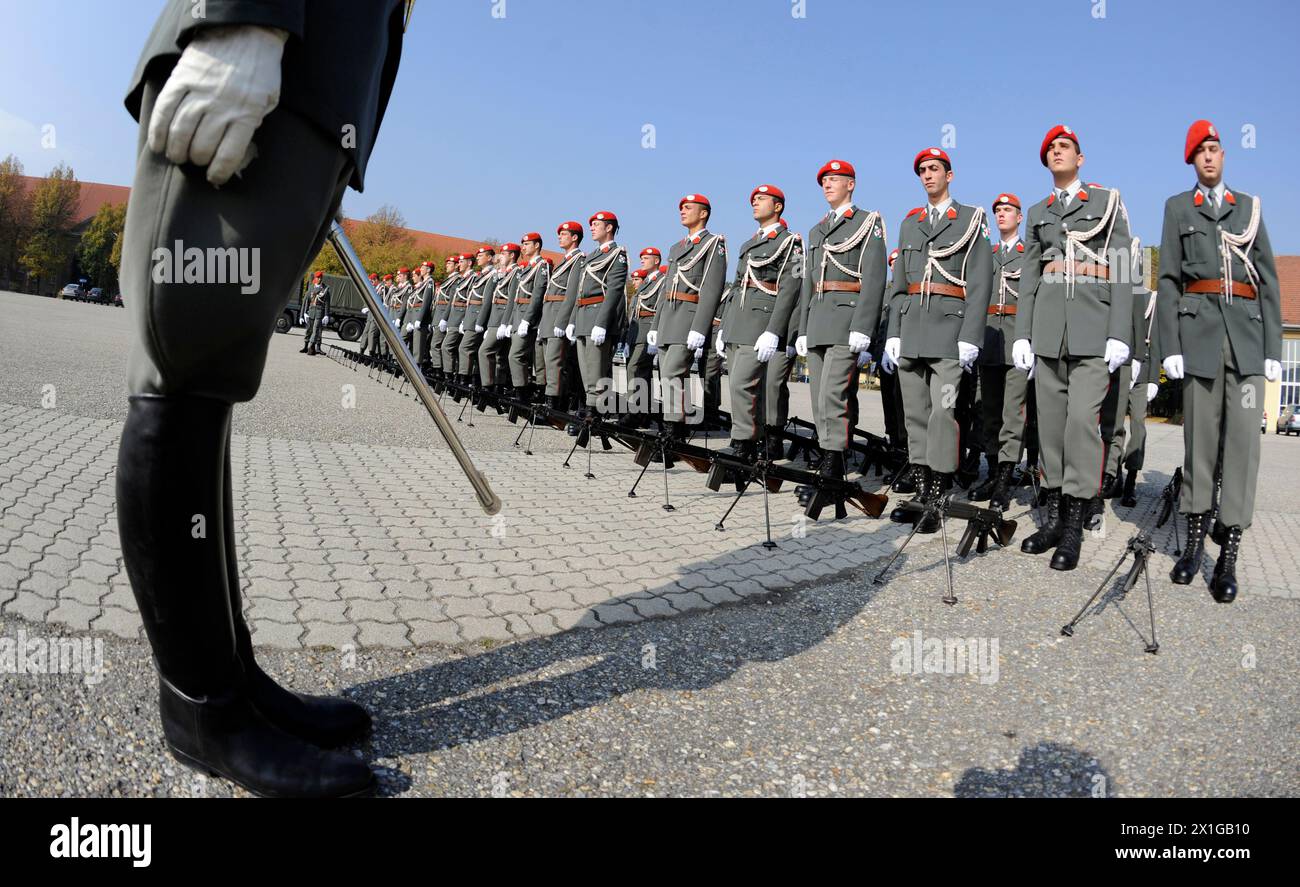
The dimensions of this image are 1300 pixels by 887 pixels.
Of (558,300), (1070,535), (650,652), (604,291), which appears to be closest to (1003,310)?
(1070,535)

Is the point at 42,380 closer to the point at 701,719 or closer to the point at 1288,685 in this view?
the point at 701,719

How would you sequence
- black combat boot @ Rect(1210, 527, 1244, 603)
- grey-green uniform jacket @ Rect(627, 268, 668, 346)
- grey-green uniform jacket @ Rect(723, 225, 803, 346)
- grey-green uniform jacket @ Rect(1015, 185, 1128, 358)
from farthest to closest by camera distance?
grey-green uniform jacket @ Rect(627, 268, 668, 346), grey-green uniform jacket @ Rect(723, 225, 803, 346), grey-green uniform jacket @ Rect(1015, 185, 1128, 358), black combat boot @ Rect(1210, 527, 1244, 603)

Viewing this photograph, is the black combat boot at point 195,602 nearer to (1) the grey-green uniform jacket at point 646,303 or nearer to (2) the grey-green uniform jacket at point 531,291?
(1) the grey-green uniform jacket at point 646,303

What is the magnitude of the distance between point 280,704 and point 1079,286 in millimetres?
4993

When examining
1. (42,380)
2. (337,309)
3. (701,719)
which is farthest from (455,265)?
(337,309)

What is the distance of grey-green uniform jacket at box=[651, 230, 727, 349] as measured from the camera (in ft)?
26.8

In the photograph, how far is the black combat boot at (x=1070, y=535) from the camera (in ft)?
15.5

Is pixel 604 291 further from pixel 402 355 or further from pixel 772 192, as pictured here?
pixel 402 355

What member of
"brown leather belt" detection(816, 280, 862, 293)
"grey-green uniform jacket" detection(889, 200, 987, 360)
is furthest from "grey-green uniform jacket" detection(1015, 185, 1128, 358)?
"brown leather belt" detection(816, 280, 862, 293)

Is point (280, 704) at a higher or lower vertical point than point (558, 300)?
lower

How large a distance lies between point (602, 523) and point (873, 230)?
346 centimetres

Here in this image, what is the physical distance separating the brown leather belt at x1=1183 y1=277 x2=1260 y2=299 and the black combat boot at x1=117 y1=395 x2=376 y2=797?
4.98 m

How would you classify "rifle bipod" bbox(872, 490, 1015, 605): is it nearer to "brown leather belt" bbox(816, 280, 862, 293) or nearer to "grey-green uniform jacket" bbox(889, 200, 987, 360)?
"grey-green uniform jacket" bbox(889, 200, 987, 360)

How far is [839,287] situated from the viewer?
675 centimetres
